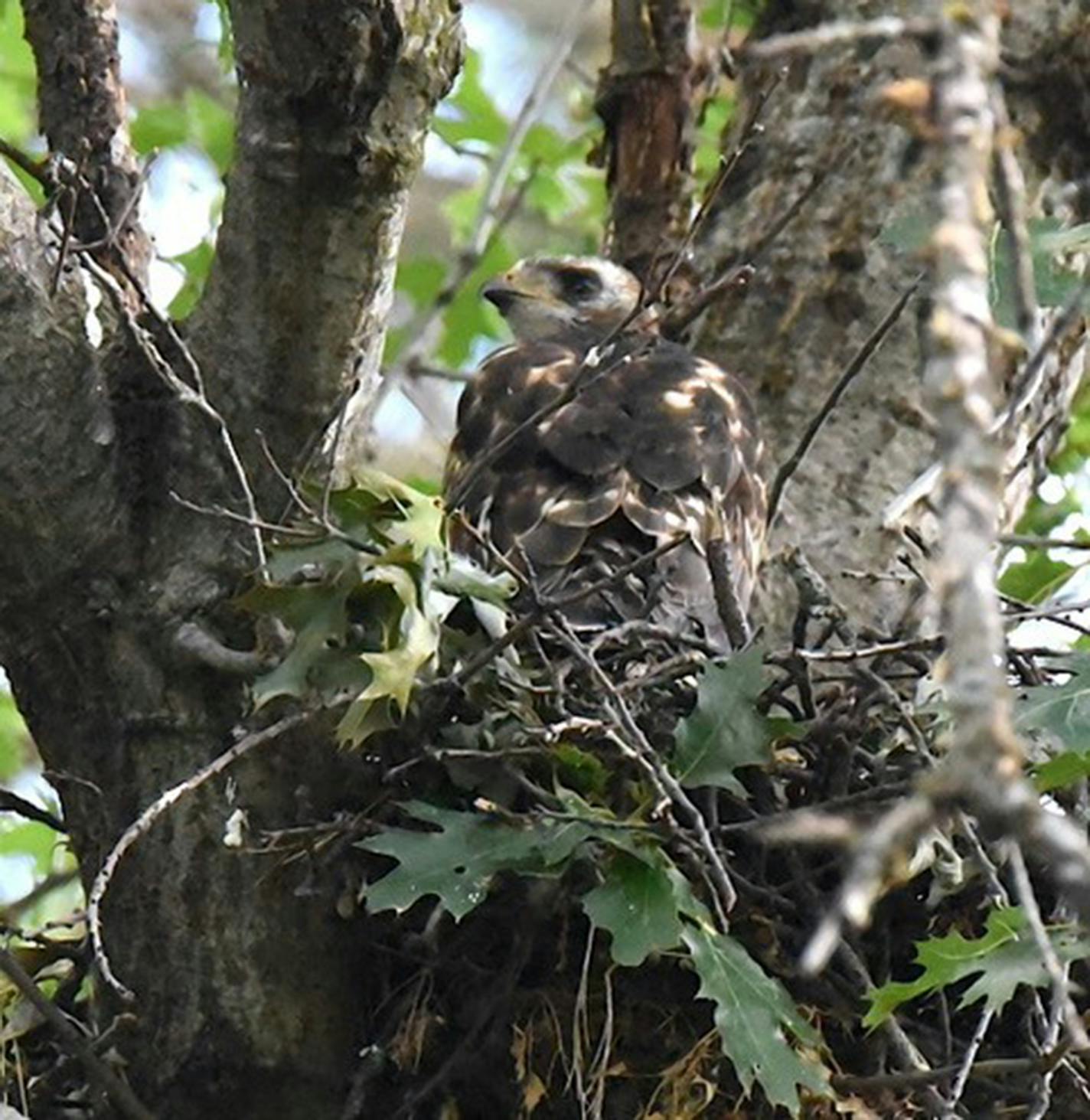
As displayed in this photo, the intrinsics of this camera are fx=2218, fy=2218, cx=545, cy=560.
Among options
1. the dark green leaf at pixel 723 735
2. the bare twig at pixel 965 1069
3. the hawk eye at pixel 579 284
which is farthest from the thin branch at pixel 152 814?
the hawk eye at pixel 579 284


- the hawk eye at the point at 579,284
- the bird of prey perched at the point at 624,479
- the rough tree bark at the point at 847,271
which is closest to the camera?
the bird of prey perched at the point at 624,479

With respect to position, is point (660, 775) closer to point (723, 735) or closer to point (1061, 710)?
point (723, 735)

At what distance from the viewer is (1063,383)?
4961mm

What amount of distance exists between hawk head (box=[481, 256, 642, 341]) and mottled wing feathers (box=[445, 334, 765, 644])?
653 mm

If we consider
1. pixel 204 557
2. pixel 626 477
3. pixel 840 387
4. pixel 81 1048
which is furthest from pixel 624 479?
pixel 81 1048

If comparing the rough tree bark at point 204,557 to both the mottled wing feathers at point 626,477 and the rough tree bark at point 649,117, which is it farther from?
the rough tree bark at point 649,117

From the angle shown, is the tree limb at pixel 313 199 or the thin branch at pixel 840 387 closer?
the tree limb at pixel 313 199

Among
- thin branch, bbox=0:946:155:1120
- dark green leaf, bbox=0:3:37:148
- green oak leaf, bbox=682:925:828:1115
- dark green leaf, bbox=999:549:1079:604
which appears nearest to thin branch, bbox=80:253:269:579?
thin branch, bbox=0:946:155:1120

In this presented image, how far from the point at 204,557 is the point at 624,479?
1148 millimetres

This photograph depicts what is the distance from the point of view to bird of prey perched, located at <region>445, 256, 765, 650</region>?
12.8 ft

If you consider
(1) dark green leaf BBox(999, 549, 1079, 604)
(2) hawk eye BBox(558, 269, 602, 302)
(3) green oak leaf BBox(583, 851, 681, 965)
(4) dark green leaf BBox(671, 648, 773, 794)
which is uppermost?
(2) hawk eye BBox(558, 269, 602, 302)

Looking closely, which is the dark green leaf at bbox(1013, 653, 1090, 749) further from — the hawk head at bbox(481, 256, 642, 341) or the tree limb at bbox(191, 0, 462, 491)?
the hawk head at bbox(481, 256, 642, 341)

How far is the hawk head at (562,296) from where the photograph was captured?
214 inches

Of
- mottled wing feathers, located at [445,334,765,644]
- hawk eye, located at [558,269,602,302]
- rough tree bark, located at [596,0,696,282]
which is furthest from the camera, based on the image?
hawk eye, located at [558,269,602,302]
